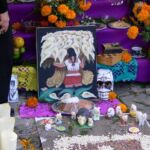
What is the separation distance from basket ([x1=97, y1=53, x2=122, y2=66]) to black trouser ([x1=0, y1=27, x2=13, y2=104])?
0.89 metres

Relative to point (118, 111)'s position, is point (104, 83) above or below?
above

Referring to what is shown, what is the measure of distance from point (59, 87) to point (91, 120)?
1.69 feet

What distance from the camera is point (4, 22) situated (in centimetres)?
246

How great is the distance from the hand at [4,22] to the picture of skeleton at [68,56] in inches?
26.4

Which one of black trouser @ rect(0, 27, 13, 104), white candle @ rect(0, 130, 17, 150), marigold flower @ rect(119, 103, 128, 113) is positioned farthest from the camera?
marigold flower @ rect(119, 103, 128, 113)

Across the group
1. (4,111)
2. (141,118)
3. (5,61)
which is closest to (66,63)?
(5,61)

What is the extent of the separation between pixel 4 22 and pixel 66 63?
83 cm

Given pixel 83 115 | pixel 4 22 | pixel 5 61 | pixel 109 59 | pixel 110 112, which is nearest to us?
pixel 4 22

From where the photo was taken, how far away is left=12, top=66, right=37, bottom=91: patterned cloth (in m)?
3.17

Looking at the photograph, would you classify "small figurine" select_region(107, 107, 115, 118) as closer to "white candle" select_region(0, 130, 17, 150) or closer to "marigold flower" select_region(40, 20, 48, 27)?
"marigold flower" select_region(40, 20, 48, 27)

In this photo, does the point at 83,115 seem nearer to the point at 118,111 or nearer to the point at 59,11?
the point at 118,111

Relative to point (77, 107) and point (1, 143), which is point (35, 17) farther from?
point (1, 143)

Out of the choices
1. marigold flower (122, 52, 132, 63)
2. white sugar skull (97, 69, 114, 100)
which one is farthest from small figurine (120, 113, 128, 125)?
marigold flower (122, 52, 132, 63)

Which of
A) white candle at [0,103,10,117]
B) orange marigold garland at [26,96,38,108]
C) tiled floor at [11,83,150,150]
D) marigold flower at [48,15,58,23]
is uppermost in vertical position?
marigold flower at [48,15,58,23]
